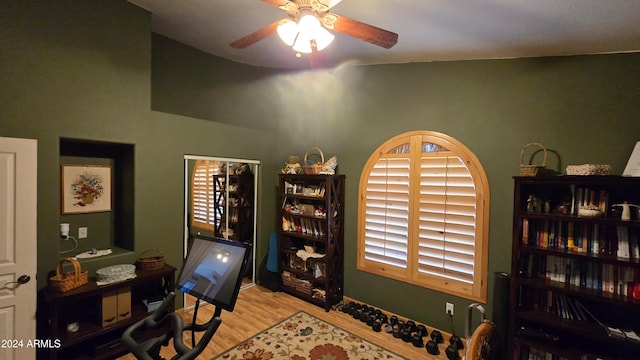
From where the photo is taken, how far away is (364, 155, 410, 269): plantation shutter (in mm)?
3160

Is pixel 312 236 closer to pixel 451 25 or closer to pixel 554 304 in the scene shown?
pixel 554 304

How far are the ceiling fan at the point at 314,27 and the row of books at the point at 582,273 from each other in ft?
7.18

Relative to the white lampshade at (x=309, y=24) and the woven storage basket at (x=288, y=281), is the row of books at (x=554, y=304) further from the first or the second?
the white lampshade at (x=309, y=24)

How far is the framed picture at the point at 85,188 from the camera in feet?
8.66

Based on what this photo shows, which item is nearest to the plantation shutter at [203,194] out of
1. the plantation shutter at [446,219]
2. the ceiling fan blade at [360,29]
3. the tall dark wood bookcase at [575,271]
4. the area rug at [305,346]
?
the area rug at [305,346]

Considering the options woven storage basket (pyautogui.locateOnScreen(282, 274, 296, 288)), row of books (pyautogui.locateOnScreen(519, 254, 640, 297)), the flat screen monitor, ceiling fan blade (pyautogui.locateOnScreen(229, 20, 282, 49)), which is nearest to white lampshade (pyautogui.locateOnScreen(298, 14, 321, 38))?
ceiling fan blade (pyautogui.locateOnScreen(229, 20, 282, 49))

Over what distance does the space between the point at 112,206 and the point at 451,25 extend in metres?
3.76

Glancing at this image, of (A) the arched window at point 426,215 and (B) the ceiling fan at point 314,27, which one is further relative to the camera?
(A) the arched window at point 426,215

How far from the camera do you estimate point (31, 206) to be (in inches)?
83.1

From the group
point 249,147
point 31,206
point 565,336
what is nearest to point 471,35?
point 565,336

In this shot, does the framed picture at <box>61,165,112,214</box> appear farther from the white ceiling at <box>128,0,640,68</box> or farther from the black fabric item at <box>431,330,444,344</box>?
the black fabric item at <box>431,330,444,344</box>

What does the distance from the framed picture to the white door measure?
55 cm

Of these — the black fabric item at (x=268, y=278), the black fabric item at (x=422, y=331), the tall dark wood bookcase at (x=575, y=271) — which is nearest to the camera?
the tall dark wood bookcase at (x=575, y=271)

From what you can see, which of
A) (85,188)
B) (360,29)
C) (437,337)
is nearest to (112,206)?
(85,188)
